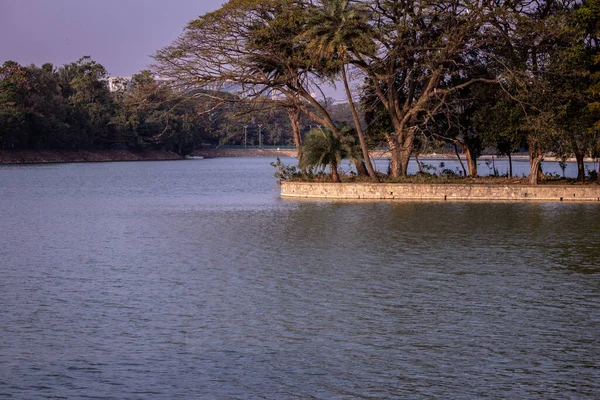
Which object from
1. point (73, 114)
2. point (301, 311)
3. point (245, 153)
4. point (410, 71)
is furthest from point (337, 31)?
point (245, 153)

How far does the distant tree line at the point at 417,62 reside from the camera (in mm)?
39188

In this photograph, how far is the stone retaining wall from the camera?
38.9 meters

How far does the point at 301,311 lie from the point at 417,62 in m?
30.2

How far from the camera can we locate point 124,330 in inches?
513

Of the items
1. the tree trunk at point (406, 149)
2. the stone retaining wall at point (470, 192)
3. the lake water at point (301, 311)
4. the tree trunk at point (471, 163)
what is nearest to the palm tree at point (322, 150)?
the stone retaining wall at point (470, 192)

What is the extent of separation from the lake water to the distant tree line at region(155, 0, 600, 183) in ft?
41.7

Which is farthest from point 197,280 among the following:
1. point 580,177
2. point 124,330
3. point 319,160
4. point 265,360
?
point 580,177

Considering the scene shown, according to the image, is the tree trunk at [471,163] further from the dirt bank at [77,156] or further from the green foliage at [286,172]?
the dirt bank at [77,156]

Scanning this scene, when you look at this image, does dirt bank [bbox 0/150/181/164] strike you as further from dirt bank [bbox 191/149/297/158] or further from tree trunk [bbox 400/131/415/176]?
tree trunk [bbox 400/131/415/176]

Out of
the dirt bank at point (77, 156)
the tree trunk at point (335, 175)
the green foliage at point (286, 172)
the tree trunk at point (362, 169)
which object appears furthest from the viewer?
the dirt bank at point (77, 156)

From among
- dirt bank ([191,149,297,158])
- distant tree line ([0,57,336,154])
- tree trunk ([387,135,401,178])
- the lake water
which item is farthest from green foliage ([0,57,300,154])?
the lake water

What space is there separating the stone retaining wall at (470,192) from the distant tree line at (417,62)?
191 centimetres

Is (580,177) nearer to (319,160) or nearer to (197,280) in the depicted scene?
(319,160)

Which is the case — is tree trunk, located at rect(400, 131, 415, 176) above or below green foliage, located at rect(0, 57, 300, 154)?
below
